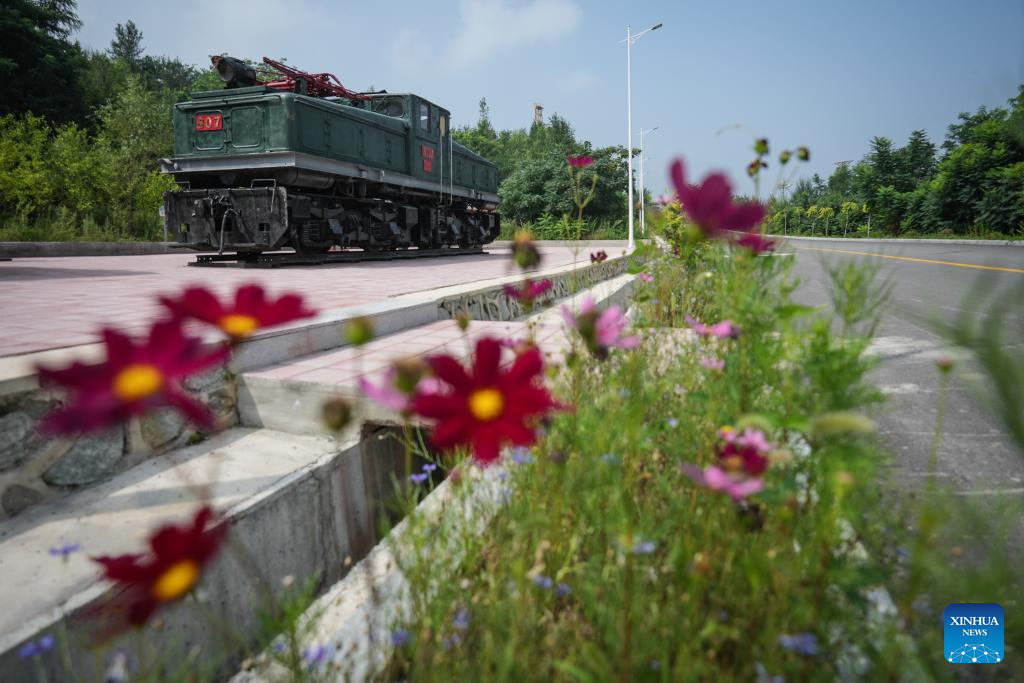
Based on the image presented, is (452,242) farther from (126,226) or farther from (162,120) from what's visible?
(162,120)

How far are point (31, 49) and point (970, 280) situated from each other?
Result: 3129cm

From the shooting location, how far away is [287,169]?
27.9 ft

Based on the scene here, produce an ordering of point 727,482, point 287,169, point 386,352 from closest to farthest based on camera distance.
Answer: point 727,482, point 386,352, point 287,169

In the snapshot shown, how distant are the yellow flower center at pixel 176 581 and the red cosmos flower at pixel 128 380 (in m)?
0.18

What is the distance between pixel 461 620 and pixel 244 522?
1.05 metres

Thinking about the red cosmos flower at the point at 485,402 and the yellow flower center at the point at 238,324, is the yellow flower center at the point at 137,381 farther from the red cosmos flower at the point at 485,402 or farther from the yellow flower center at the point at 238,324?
the red cosmos flower at the point at 485,402

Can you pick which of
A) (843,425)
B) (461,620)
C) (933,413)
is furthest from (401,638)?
(933,413)

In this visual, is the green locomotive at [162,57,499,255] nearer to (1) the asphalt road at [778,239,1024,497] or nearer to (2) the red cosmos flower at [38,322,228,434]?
(1) the asphalt road at [778,239,1024,497]

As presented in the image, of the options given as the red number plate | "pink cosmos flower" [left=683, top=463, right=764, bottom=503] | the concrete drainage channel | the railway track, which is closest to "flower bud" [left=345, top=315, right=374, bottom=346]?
the concrete drainage channel

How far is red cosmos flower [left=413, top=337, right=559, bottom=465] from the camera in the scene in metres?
0.65

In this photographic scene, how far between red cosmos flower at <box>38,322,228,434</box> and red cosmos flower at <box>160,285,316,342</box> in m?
0.02

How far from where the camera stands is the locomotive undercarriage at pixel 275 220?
8.30 meters

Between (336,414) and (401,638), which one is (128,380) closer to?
(336,414)

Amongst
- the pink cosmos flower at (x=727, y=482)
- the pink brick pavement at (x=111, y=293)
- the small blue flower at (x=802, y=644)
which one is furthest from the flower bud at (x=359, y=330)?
the pink brick pavement at (x=111, y=293)
